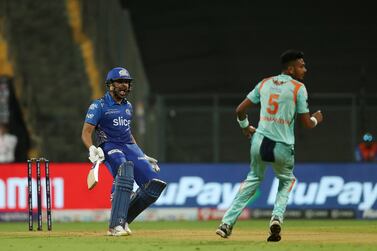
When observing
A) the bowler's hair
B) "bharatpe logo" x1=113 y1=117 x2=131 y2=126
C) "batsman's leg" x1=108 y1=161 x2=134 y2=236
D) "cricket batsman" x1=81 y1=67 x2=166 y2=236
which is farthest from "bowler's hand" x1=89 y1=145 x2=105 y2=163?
the bowler's hair

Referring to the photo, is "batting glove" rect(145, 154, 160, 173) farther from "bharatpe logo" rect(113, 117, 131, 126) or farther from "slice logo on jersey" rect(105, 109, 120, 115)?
"slice logo on jersey" rect(105, 109, 120, 115)

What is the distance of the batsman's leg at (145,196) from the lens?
41.7 ft

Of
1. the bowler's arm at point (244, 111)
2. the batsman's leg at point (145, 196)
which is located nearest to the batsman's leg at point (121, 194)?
the batsman's leg at point (145, 196)

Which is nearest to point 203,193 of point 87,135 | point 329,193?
point 329,193

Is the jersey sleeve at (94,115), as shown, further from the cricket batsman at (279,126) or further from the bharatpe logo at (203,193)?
the bharatpe logo at (203,193)

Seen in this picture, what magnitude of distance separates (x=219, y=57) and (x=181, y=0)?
1914 millimetres

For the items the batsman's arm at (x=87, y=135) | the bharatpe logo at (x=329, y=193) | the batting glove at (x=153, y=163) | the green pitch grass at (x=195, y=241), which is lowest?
the green pitch grass at (x=195, y=241)

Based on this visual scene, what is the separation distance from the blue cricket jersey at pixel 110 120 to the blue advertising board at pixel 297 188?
242 inches

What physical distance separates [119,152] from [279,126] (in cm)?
213

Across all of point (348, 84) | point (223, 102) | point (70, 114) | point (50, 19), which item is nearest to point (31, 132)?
point (70, 114)

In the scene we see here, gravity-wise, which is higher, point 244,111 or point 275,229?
point 244,111

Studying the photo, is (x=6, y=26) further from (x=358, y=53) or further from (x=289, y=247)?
(x=289, y=247)

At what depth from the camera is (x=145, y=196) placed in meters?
12.8

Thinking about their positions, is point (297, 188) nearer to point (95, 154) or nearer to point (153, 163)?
point (153, 163)
